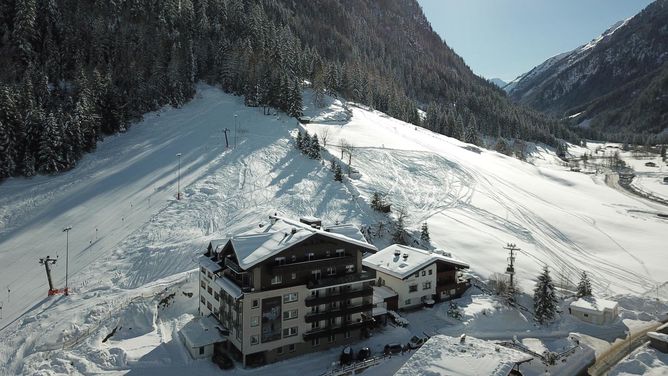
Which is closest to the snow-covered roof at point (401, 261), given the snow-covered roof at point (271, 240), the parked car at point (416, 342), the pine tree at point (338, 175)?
the parked car at point (416, 342)

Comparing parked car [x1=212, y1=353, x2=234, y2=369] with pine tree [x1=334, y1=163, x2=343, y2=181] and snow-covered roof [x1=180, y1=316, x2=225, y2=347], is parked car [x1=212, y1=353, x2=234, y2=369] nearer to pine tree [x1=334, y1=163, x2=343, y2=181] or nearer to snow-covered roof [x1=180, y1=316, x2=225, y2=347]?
snow-covered roof [x1=180, y1=316, x2=225, y2=347]

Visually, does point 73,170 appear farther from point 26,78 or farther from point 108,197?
point 26,78

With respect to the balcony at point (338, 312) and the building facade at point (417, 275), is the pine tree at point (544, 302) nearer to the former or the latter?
the building facade at point (417, 275)

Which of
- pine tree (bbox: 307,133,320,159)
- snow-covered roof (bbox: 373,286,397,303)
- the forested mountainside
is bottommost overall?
snow-covered roof (bbox: 373,286,397,303)

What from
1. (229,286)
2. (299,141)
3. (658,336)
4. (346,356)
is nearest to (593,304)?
(658,336)

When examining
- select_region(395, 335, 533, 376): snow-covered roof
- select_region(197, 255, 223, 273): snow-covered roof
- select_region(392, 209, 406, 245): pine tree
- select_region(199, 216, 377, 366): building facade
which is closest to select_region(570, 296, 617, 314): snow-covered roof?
select_region(395, 335, 533, 376): snow-covered roof

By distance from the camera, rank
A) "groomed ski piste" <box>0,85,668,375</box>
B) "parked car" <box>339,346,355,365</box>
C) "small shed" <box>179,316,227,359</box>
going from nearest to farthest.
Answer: "small shed" <box>179,316,227,359</box>
"parked car" <box>339,346,355,365</box>
"groomed ski piste" <box>0,85,668,375</box>

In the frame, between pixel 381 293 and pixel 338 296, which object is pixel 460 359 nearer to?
pixel 338 296
